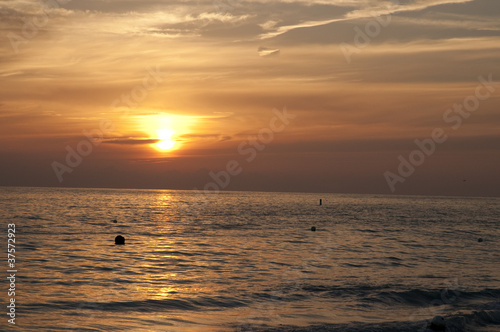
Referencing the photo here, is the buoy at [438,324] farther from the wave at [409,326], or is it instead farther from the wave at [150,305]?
the wave at [150,305]

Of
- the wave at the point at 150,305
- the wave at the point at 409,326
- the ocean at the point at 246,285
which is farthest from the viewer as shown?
the wave at the point at 150,305

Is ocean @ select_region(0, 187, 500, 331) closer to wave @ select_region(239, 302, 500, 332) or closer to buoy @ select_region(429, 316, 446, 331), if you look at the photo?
wave @ select_region(239, 302, 500, 332)

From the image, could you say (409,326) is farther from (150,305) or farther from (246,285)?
(150,305)

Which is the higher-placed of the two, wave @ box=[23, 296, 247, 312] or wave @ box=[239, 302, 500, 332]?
wave @ box=[23, 296, 247, 312]

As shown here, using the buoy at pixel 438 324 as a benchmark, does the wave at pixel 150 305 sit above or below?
above

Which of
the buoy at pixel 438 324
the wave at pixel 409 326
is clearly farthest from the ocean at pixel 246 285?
the buoy at pixel 438 324

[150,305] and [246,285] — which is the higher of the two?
[246,285]

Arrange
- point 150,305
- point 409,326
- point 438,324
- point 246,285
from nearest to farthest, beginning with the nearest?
point 438,324 → point 409,326 → point 150,305 → point 246,285

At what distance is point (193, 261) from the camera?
38906mm

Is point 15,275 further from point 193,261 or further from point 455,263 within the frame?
point 455,263

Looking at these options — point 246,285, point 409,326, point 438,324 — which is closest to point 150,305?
point 246,285

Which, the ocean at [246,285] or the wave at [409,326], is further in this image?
the ocean at [246,285]

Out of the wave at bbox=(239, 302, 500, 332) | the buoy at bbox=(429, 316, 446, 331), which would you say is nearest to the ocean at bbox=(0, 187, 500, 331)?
the wave at bbox=(239, 302, 500, 332)

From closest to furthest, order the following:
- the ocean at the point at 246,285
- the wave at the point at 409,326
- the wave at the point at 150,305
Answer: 1. the wave at the point at 409,326
2. the ocean at the point at 246,285
3. the wave at the point at 150,305
